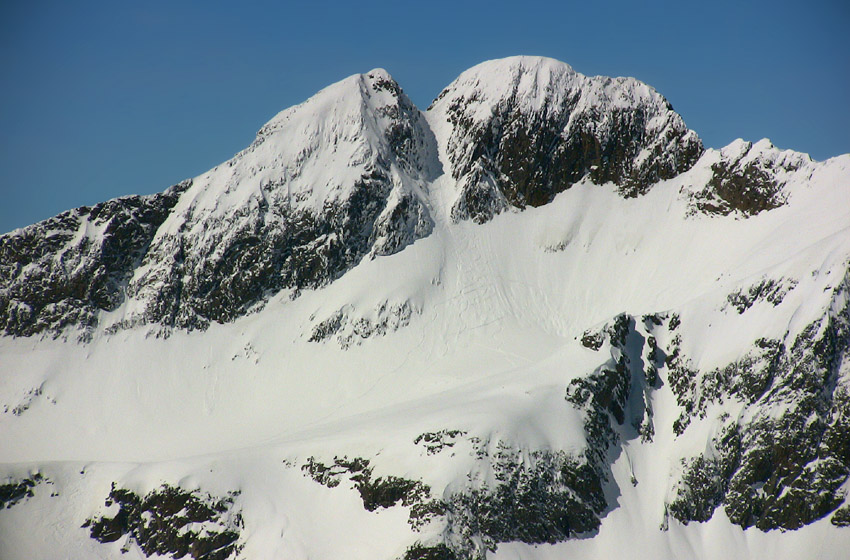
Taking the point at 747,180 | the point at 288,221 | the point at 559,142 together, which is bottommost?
the point at 747,180

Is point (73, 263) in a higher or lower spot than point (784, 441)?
higher

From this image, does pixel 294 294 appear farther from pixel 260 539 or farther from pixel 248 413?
pixel 260 539

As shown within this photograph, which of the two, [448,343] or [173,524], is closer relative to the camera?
Answer: [173,524]

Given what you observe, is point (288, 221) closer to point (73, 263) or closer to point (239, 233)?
point (239, 233)

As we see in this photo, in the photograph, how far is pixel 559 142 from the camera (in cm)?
13825

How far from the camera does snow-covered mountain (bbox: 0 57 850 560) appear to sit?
8500cm

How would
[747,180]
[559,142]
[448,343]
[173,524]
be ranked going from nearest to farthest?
[173,524]
[448,343]
[747,180]
[559,142]

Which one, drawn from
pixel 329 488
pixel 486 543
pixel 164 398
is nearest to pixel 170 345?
pixel 164 398

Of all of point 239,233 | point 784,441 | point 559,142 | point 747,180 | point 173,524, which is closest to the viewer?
point 784,441

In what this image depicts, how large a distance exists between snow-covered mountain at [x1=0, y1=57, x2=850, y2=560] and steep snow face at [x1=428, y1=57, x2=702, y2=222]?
1.27ft

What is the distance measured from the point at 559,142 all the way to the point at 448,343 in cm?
4285

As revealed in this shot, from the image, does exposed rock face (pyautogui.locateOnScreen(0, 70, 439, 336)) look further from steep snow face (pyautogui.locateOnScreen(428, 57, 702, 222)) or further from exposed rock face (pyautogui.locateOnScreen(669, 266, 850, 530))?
exposed rock face (pyautogui.locateOnScreen(669, 266, 850, 530))

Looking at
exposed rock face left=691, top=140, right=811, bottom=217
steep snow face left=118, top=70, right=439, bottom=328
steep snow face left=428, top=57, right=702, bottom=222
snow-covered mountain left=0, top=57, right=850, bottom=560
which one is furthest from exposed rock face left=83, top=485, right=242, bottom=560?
exposed rock face left=691, top=140, right=811, bottom=217

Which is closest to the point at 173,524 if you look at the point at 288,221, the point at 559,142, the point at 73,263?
the point at 288,221
